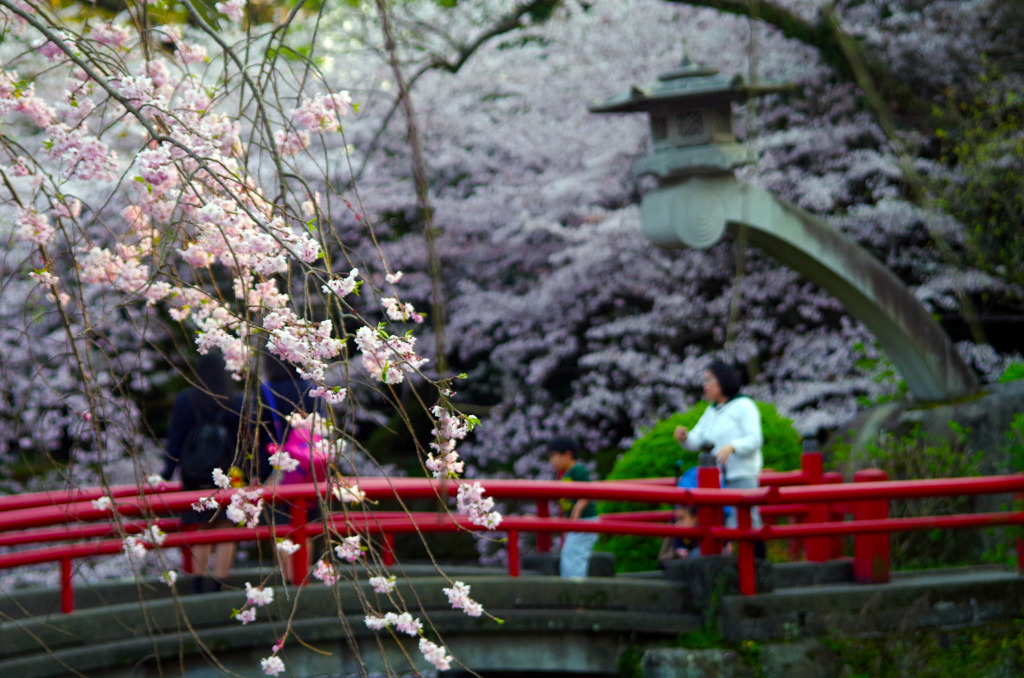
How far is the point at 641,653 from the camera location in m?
5.06

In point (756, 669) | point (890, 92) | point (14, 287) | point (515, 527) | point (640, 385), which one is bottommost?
point (756, 669)

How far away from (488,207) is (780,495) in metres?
6.82

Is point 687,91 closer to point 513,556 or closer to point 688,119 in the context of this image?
point 688,119

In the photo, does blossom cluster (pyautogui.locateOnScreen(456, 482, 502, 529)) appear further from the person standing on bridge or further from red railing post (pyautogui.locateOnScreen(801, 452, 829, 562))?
red railing post (pyautogui.locateOnScreen(801, 452, 829, 562))

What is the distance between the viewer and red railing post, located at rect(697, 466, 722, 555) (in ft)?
17.0

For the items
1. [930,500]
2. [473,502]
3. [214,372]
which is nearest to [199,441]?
[214,372]

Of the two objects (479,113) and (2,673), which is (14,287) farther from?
(2,673)

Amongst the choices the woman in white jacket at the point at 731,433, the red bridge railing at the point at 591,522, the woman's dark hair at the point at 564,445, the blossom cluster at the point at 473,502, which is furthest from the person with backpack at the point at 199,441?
the woman in white jacket at the point at 731,433

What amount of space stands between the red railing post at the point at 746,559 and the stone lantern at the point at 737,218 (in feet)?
8.04

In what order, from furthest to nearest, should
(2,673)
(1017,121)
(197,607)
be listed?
(1017,121) → (197,607) → (2,673)

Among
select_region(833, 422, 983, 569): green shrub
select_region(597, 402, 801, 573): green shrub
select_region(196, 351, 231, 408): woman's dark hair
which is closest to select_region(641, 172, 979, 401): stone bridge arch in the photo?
select_region(833, 422, 983, 569): green shrub

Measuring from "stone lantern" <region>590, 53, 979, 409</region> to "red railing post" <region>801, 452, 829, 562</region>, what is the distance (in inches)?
66.8

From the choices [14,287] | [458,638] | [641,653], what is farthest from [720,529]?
[14,287]

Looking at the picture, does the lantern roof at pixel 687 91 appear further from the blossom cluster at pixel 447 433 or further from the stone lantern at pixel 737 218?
the blossom cluster at pixel 447 433
